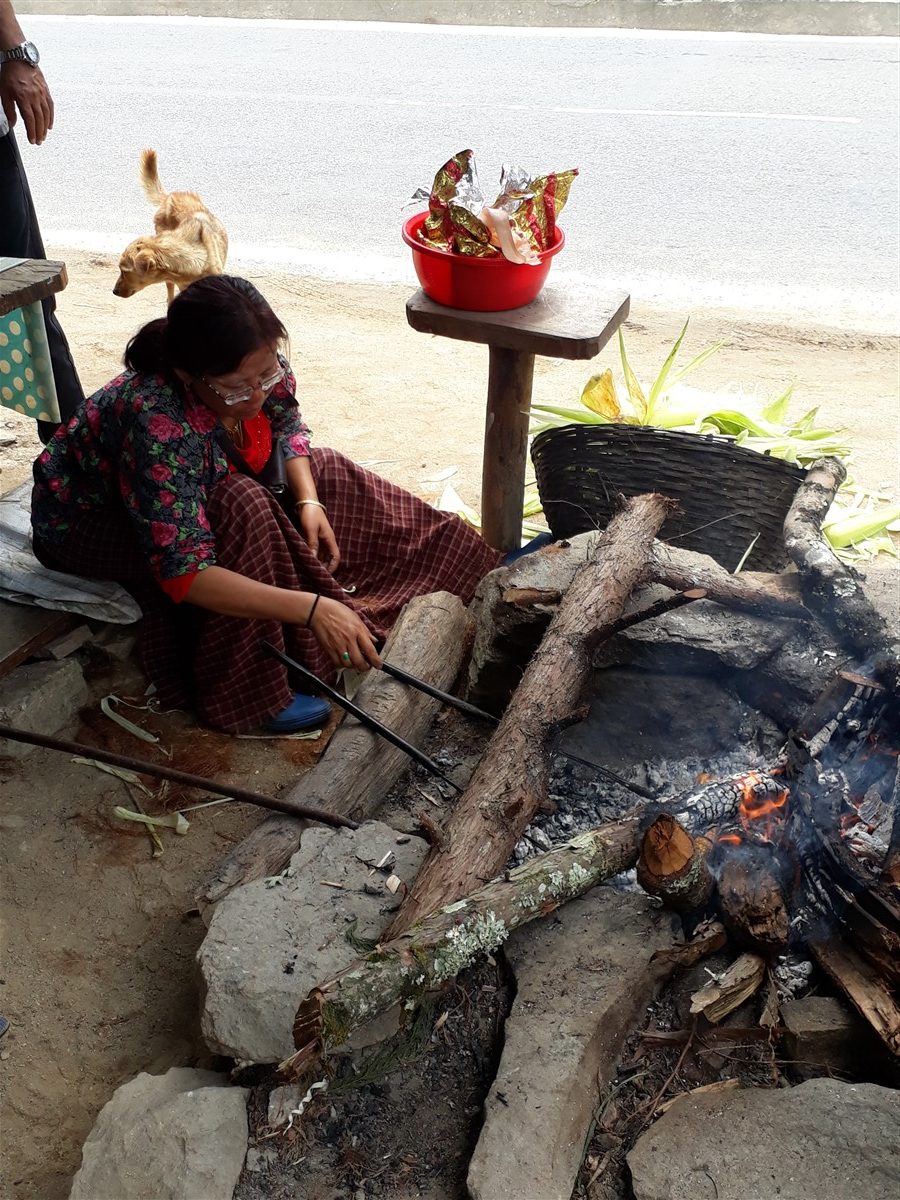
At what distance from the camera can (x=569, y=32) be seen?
10.8 m

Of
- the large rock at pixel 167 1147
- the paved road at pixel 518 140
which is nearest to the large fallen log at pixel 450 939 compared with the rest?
the large rock at pixel 167 1147

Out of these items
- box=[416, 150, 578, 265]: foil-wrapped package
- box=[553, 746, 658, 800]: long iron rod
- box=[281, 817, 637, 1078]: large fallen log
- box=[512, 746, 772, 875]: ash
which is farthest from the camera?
box=[416, 150, 578, 265]: foil-wrapped package

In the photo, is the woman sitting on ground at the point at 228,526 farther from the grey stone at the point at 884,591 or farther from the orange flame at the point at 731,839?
the grey stone at the point at 884,591

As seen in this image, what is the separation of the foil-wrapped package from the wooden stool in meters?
0.20

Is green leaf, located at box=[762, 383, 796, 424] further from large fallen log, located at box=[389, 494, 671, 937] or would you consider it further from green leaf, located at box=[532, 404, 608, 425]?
large fallen log, located at box=[389, 494, 671, 937]

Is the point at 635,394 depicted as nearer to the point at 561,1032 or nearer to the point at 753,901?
the point at 753,901

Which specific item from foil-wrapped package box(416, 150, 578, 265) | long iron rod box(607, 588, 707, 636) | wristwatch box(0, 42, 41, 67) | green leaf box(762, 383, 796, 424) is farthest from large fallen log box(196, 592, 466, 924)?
wristwatch box(0, 42, 41, 67)

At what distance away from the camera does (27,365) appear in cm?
325

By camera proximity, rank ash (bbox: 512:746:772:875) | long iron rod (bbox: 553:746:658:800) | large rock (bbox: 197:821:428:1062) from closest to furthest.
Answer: large rock (bbox: 197:821:428:1062), ash (bbox: 512:746:772:875), long iron rod (bbox: 553:746:658:800)

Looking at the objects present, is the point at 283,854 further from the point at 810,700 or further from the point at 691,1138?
the point at 810,700

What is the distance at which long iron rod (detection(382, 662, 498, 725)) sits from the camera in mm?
2762

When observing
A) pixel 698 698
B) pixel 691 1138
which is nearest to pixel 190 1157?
pixel 691 1138

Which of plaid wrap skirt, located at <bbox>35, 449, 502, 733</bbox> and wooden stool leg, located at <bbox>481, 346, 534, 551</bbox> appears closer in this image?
plaid wrap skirt, located at <bbox>35, 449, 502, 733</bbox>

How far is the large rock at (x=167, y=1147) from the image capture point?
1.75 meters
